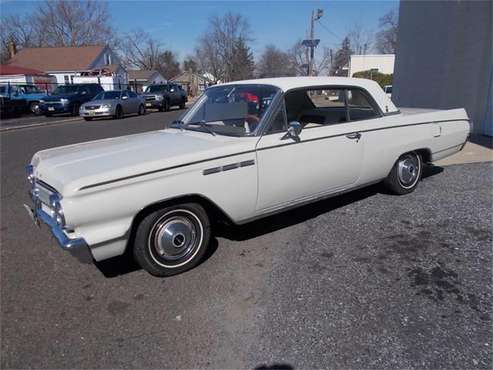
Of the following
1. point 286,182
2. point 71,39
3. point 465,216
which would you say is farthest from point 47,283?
point 71,39

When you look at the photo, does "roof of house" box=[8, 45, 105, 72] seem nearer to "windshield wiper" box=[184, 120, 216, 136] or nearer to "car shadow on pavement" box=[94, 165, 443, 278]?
"windshield wiper" box=[184, 120, 216, 136]

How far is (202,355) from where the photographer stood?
238cm

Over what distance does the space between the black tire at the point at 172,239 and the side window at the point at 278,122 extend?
102cm

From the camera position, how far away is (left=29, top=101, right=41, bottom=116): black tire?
2101 centimetres

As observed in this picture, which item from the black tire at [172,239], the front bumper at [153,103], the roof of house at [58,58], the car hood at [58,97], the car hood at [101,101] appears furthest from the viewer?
the roof of house at [58,58]

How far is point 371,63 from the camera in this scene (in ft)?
173

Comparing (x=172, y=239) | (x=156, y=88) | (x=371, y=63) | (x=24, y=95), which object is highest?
(x=371, y=63)

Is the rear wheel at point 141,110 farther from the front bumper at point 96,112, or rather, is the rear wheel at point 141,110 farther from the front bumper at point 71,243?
the front bumper at point 71,243

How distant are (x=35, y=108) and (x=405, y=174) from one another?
72.0ft

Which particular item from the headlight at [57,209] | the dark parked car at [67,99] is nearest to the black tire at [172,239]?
the headlight at [57,209]

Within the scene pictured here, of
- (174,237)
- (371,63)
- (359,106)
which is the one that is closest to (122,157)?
(174,237)

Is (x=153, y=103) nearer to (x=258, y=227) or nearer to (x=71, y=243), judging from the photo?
(x=258, y=227)

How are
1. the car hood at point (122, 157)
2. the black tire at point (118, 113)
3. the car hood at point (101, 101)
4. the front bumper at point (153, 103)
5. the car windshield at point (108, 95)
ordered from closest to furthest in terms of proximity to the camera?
the car hood at point (122, 157), the car hood at point (101, 101), the black tire at point (118, 113), the car windshield at point (108, 95), the front bumper at point (153, 103)

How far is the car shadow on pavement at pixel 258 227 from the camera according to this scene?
11.5ft
